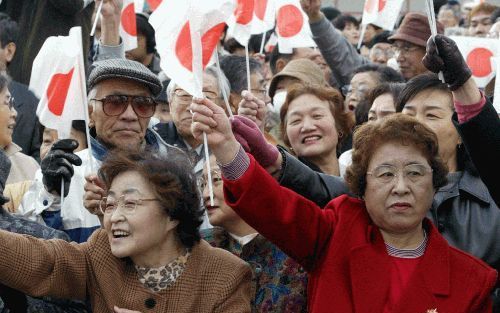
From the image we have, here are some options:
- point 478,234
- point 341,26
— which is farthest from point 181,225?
point 341,26

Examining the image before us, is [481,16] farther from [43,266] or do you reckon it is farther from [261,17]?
[43,266]

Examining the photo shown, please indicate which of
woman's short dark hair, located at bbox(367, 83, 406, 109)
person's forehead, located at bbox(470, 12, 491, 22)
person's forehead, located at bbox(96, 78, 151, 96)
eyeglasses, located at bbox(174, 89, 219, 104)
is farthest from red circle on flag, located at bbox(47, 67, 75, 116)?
person's forehead, located at bbox(470, 12, 491, 22)

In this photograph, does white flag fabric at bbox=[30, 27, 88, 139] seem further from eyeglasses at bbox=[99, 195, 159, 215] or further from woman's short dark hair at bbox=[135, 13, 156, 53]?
woman's short dark hair at bbox=[135, 13, 156, 53]

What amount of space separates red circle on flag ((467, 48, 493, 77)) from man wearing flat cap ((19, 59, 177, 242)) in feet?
9.07

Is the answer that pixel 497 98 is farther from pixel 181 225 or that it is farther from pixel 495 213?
pixel 181 225

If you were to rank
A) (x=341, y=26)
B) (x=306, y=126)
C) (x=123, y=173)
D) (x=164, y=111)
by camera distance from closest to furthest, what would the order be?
(x=123, y=173) < (x=306, y=126) < (x=164, y=111) < (x=341, y=26)

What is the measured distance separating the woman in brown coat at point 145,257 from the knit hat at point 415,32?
3.86 meters

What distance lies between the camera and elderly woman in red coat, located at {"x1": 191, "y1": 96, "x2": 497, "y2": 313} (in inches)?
182

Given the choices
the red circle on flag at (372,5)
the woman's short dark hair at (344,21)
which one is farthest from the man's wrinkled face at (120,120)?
the woman's short dark hair at (344,21)

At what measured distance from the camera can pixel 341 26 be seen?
43.6 feet

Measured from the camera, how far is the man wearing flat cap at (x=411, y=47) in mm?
8758

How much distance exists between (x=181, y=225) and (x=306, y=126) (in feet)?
5.23

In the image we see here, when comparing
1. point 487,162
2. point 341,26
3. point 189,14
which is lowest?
point 341,26

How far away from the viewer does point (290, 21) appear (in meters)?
9.31
